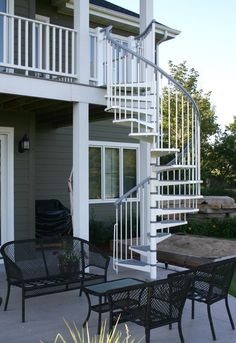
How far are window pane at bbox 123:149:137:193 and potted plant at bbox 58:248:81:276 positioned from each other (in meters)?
6.08

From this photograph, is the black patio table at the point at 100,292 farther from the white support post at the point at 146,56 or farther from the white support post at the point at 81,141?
the white support post at the point at 146,56

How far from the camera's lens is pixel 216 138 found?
69.0 feet

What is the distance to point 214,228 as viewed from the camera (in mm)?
12461

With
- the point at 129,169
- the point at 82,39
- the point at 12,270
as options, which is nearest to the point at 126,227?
the point at 12,270

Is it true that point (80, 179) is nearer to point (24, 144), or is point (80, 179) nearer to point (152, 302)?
point (24, 144)

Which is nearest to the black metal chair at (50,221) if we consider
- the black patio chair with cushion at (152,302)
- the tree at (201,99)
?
the black patio chair with cushion at (152,302)

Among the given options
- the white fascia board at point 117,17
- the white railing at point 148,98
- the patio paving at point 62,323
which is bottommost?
the patio paving at point 62,323

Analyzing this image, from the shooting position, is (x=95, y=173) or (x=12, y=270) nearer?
(x=12, y=270)

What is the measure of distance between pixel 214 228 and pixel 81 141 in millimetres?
6205

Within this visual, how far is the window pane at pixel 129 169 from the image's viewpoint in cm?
1277

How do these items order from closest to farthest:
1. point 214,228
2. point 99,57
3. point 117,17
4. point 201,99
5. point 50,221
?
point 99,57, point 50,221, point 117,17, point 214,228, point 201,99

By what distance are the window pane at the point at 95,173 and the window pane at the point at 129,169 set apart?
0.82m

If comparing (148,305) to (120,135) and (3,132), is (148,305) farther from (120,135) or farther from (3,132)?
(120,135)

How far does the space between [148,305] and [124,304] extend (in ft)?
0.88
